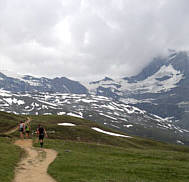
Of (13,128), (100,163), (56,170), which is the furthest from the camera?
(13,128)

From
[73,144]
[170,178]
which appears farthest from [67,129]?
[170,178]

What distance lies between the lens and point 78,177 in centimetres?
3036

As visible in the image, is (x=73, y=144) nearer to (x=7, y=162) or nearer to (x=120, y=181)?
(x=7, y=162)

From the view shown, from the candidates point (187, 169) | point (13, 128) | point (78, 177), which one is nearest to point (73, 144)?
point (187, 169)

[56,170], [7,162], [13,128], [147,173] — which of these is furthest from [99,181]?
[13,128]

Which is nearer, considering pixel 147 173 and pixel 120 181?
pixel 120 181

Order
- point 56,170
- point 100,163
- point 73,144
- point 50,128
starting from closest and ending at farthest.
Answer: point 56,170, point 100,163, point 73,144, point 50,128

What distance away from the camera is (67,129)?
115 m

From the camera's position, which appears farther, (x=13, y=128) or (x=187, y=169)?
(x=13, y=128)

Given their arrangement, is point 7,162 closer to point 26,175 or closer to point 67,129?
point 26,175

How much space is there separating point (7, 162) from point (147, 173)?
58.3 feet

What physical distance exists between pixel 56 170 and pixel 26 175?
447 centimetres

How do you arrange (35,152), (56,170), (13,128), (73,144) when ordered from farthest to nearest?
(13,128) < (73,144) < (35,152) < (56,170)

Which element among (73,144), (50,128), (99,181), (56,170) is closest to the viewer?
(99,181)
